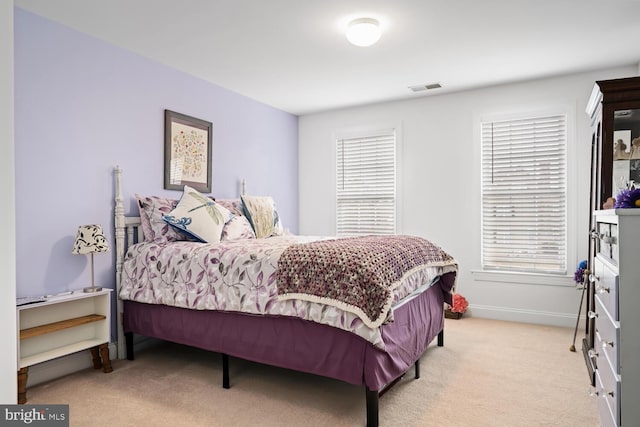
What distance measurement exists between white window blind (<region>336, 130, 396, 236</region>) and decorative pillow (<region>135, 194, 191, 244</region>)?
249cm

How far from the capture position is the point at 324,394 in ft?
8.41

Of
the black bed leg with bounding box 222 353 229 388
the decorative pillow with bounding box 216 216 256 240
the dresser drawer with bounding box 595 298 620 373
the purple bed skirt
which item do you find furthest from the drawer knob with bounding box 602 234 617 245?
the decorative pillow with bounding box 216 216 256 240

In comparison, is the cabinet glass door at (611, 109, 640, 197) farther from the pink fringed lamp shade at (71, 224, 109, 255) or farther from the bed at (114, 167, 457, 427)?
the pink fringed lamp shade at (71, 224, 109, 255)

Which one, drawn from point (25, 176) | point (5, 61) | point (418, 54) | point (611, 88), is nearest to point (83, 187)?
point (25, 176)

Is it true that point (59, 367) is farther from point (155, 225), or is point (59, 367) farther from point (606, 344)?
point (606, 344)

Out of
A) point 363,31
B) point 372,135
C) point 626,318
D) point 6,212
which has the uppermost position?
point 363,31

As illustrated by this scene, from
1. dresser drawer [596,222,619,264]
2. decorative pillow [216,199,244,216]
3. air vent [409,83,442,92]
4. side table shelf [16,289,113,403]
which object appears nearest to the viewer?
dresser drawer [596,222,619,264]

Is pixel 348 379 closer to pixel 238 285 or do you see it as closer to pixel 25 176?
pixel 238 285

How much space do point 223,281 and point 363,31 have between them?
6.33 feet

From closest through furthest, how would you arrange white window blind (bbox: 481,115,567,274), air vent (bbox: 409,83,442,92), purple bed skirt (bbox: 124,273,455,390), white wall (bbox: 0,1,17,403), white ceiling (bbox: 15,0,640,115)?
white wall (bbox: 0,1,17,403) < purple bed skirt (bbox: 124,273,455,390) < white ceiling (bbox: 15,0,640,115) < white window blind (bbox: 481,115,567,274) < air vent (bbox: 409,83,442,92)

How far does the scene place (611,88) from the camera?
264cm

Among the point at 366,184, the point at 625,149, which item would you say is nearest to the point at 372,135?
the point at 366,184

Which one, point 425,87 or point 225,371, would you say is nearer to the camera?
point 225,371

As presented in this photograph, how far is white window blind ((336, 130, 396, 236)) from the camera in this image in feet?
16.5
